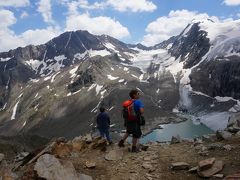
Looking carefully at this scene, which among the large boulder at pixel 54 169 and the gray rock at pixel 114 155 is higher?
the large boulder at pixel 54 169

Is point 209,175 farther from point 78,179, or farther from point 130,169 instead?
point 78,179

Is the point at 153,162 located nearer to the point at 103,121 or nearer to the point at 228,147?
the point at 228,147

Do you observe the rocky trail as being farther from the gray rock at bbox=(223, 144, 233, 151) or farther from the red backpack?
the red backpack

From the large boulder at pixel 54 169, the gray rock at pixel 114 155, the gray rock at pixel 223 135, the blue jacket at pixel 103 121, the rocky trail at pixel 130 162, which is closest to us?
the large boulder at pixel 54 169

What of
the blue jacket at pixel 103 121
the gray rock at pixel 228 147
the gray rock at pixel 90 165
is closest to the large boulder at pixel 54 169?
the gray rock at pixel 90 165

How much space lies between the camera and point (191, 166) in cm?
1719

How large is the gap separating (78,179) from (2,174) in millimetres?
3147

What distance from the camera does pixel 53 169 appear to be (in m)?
15.9

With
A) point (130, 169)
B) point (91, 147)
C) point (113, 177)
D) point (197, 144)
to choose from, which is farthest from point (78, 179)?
point (197, 144)

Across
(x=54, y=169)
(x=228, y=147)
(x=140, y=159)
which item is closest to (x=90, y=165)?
(x=140, y=159)

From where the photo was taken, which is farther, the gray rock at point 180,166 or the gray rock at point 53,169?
the gray rock at point 180,166

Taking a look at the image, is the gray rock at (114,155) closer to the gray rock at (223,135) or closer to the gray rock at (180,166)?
the gray rock at (180,166)

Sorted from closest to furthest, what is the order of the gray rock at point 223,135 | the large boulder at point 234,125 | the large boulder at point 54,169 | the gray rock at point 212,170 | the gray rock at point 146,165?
1. the large boulder at point 54,169
2. the gray rock at point 212,170
3. the gray rock at point 146,165
4. the gray rock at point 223,135
5. the large boulder at point 234,125

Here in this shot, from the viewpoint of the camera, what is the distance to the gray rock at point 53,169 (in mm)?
15584
